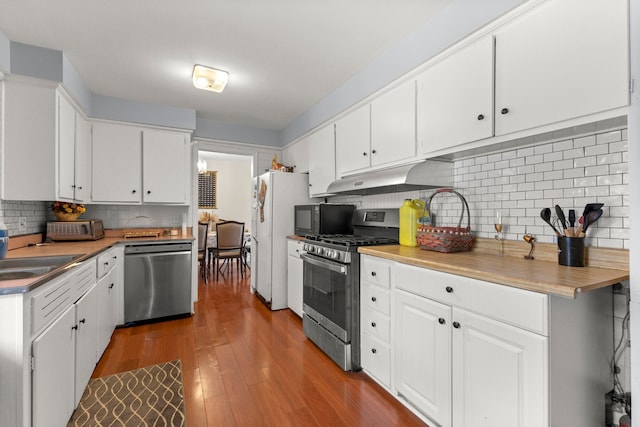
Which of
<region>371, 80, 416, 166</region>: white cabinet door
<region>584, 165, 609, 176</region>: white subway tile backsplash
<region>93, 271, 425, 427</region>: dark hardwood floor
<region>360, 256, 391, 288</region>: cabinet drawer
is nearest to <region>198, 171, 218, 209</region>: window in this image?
<region>93, 271, 425, 427</region>: dark hardwood floor

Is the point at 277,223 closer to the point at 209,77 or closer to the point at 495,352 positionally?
the point at 209,77

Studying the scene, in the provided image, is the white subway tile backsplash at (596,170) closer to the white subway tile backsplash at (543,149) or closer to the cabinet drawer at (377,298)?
the white subway tile backsplash at (543,149)

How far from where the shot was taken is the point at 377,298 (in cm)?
197

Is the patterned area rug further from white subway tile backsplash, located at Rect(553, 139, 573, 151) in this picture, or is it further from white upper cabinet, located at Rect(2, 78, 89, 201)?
white subway tile backsplash, located at Rect(553, 139, 573, 151)

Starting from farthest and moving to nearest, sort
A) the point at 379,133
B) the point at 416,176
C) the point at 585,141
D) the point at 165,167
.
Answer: the point at 165,167 → the point at 379,133 → the point at 416,176 → the point at 585,141

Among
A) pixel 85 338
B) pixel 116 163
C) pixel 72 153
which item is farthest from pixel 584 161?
pixel 116 163

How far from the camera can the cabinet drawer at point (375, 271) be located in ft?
6.23

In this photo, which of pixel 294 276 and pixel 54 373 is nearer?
pixel 54 373

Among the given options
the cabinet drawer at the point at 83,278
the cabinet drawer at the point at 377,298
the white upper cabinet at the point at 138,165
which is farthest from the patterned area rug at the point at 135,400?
the white upper cabinet at the point at 138,165

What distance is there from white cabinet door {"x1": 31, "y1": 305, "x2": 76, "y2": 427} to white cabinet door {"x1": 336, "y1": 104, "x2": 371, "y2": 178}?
2.29 meters

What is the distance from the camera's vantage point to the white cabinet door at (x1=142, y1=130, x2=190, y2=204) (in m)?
3.45

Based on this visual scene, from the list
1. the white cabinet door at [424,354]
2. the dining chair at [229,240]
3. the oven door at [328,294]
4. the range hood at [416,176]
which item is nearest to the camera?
the white cabinet door at [424,354]

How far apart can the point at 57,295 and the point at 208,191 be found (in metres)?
6.39

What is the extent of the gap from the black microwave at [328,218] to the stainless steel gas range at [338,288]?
0.95 feet
